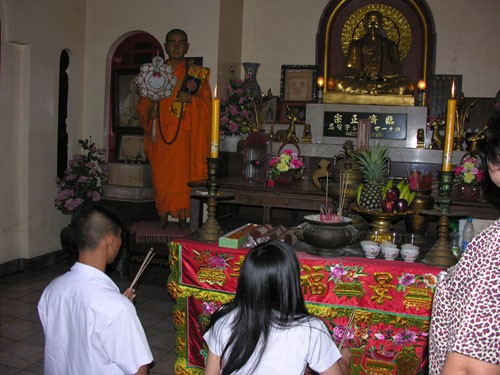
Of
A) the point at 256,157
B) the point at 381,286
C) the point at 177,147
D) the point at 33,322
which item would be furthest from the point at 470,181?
the point at 33,322

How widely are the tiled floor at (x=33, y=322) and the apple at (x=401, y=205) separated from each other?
1685 mm

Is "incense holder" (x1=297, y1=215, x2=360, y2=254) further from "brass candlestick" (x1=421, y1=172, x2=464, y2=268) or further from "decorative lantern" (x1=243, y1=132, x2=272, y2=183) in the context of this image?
"decorative lantern" (x1=243, y1=132, x2=272, y2=183)

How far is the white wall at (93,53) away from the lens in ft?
16.2

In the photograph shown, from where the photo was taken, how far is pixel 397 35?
237 inches

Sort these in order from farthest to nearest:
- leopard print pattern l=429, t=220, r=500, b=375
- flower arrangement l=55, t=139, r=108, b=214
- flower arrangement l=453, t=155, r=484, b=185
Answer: flower arrangement l=55, t=139, r=108, b=214, flower arrangement l=453, t=155, r=484, b=185, leopard print pattern l=429, t=220, r=500, b=375

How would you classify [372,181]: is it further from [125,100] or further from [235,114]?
[125,100]

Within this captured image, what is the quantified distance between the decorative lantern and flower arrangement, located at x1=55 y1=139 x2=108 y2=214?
1.77 meters

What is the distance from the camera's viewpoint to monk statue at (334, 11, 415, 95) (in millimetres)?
5430

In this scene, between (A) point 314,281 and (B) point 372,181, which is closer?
(A) point 314,281

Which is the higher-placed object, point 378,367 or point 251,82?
point 251,82

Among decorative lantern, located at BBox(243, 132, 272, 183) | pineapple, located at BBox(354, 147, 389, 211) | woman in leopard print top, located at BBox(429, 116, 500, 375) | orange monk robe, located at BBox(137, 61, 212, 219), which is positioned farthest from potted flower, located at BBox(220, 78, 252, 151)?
woman in leopard print top, located at BBox(429, 116, 500, 375)

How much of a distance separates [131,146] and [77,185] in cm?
102

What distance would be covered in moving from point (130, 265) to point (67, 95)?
227 cm

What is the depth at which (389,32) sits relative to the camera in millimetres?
6051
